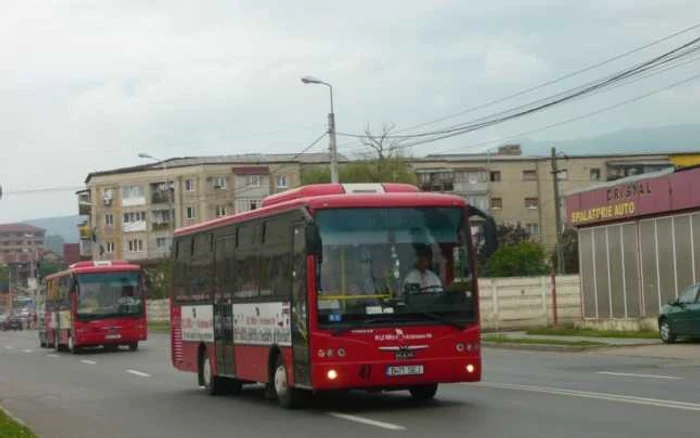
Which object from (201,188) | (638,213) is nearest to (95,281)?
(638,213)

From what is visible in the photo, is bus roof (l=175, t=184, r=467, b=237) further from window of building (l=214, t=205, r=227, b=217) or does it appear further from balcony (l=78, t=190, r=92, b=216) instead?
balcony (l=78, t=190, r=92, b=216)

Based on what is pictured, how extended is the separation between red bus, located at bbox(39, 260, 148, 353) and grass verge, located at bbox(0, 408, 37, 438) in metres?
25.8

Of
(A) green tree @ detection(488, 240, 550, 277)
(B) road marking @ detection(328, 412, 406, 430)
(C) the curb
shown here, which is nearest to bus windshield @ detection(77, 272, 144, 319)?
(C) the curb

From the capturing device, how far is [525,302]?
154 ft

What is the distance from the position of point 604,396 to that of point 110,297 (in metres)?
28.0

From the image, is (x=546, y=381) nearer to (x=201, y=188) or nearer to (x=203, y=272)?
(x=203, y=272)

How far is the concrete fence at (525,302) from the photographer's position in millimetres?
46625

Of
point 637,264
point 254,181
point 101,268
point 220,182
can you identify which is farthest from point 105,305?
point 220,182

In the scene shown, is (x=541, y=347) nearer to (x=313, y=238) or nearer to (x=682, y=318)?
(x=682, y=318)

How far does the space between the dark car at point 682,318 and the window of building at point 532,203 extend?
8027 centimetres

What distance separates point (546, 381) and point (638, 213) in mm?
18566

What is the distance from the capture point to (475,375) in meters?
16.6

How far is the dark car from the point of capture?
100 feet

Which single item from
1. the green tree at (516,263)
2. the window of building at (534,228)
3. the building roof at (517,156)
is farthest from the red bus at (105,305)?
the building roof at (517,156)
